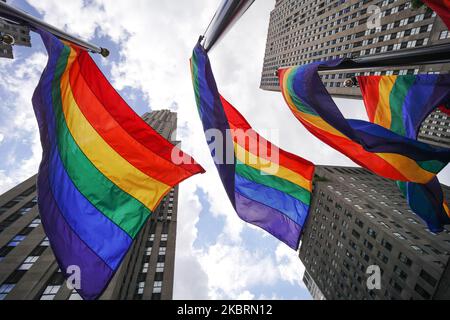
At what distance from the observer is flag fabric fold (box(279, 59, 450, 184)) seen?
228 inches

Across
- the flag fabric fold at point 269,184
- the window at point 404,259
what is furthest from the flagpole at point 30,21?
the window at point 404,259

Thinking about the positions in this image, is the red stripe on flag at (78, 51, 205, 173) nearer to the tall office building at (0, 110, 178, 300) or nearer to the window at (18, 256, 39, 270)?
the tall office building at (0, 110, 178, 300)

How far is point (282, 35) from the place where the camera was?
247ft

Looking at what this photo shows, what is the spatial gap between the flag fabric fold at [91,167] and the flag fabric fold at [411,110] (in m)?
6.68

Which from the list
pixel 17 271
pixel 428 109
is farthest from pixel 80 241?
pixel 17 271

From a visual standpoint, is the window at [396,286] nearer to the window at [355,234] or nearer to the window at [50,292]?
the window at [355,234]

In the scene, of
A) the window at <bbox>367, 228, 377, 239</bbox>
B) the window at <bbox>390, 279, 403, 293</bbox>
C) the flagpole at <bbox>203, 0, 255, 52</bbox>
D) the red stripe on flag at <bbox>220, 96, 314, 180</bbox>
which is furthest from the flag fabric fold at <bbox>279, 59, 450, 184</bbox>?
the window at <bbox>367, 228, 377, 239</bbox>

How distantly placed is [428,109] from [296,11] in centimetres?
7536

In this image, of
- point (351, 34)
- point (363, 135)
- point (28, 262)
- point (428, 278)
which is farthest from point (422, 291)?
point (28, 262)

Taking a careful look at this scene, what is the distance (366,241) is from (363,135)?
59546 millimetres

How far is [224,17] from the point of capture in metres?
4.57

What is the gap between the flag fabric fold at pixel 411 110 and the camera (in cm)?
669

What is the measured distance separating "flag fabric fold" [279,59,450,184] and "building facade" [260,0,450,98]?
78.7 ft

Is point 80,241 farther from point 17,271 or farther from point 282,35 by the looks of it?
point 282,35
